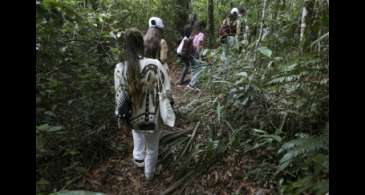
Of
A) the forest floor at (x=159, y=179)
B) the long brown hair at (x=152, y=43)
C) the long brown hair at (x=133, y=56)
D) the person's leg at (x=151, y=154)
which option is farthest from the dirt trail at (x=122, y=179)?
the long brown hair at (x=152, y=43)

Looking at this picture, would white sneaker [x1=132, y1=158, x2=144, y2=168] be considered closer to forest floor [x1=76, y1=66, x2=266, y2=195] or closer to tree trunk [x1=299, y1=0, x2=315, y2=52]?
forest floor [x1=76, y1=66, x2=266, y2=195]

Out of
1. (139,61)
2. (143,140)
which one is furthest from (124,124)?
(139,61)

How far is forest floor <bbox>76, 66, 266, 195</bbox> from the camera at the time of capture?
15.6ft

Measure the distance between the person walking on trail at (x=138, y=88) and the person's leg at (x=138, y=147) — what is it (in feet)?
0.36

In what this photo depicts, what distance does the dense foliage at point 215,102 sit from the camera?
14.3 feet

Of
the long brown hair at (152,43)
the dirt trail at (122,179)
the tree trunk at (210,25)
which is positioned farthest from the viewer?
the tree trunk at (210,25)

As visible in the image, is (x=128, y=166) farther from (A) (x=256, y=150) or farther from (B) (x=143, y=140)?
(A) (x=256, y=150)

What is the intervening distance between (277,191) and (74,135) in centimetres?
297

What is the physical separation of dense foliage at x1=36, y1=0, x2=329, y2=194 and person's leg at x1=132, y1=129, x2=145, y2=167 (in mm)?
433

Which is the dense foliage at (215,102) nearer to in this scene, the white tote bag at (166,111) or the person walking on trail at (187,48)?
the white tote bag at (166,111)

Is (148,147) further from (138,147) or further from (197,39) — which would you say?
(197,39)

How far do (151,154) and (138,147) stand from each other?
240 mm

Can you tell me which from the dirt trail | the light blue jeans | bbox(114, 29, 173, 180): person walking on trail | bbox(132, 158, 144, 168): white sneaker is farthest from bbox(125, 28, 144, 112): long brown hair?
the dirt trail

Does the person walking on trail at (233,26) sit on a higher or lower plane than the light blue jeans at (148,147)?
higher
